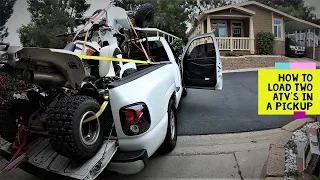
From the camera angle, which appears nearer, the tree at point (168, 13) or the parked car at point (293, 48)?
the parked car at point (293, 48)

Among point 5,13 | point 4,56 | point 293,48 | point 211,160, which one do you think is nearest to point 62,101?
point 4,56

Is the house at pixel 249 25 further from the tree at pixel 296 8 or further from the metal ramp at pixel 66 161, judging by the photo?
the metal ramp at pixel 66 161

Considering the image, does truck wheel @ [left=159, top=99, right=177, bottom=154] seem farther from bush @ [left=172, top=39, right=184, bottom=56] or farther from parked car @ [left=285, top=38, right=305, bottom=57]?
bush @ [left=172, top=39, right=184, bottom=56]

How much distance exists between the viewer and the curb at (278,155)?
2.71 metres

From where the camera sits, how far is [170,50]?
491cm

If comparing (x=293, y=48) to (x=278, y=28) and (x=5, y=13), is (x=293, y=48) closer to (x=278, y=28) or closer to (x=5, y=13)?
(x=278, y=28)

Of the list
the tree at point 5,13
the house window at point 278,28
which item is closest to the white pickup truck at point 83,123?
the tree at point 5,13

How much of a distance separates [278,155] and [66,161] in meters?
2.17

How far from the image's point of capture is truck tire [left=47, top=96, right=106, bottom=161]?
6.79ft

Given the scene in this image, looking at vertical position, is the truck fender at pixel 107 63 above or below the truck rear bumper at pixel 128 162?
above

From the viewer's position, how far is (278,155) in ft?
10.1

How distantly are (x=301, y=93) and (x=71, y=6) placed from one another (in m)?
2.77

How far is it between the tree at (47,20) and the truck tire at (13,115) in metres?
0.76

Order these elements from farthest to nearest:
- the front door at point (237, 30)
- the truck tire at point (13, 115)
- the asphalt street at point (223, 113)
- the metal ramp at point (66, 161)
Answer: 1. the front door at point (237, 30)
2. the asphalt street at point (223, 113)
3. the truck tire at point (13, 115)
4. the metal ramp at point (66, 161)
